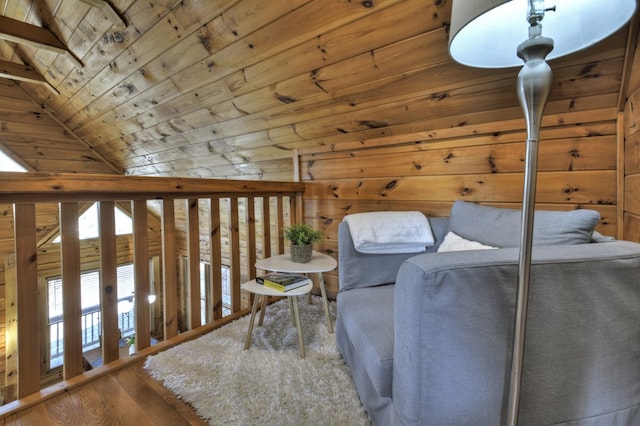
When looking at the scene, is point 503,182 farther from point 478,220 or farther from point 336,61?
point 336,61

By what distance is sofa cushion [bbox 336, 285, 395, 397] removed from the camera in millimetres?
884

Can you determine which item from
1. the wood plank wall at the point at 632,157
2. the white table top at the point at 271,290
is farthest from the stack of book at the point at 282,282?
the wood plank wall at the point at 632,157

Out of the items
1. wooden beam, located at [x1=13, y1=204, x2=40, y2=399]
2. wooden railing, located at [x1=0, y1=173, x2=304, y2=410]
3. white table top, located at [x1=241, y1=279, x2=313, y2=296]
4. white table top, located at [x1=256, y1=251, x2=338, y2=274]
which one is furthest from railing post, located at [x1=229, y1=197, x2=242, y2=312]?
wooden beam, located at [x1=13, y1=204, x2=40, y2=399]

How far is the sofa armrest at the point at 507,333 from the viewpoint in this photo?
27.1 inches

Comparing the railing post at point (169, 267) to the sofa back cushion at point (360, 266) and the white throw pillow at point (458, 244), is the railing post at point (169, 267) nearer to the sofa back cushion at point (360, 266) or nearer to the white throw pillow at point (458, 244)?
the sofa back cushion at point (360, 266)

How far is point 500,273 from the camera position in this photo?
0.70 m

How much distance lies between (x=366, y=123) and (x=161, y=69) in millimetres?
1644

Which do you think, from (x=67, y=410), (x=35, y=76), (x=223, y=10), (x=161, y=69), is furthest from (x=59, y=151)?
(x=67, y=410)

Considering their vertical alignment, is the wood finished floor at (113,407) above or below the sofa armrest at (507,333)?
below

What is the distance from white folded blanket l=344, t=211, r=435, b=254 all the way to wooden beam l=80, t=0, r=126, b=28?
6.74 feet

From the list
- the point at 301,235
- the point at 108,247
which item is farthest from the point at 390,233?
the point at 108,247

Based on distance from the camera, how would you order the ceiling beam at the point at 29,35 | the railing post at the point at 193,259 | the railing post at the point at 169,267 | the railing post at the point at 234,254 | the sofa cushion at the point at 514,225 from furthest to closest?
1. the ceiling beam at the point at 29,35
2. the railing post at the point at 234,254
3. the railing post at the point at 193,259
4. the railing post at the point at 169,267
5. the sofa cushion at the point at 514,225

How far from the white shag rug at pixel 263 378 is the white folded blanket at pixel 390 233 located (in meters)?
0.59

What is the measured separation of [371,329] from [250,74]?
179 centimetres
